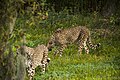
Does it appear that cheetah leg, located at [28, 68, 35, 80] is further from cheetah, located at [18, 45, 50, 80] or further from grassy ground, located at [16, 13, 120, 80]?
grassy ground, located at [16, 13, 120, 80]

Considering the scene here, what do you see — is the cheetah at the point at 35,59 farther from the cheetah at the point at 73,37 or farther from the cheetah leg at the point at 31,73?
the cheetah at the point at 73,37

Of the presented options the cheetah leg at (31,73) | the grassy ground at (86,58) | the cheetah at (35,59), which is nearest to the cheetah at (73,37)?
the grassy ground at (86,58)

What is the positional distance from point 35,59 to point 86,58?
283 centimetres

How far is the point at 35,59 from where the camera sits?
14469 mm

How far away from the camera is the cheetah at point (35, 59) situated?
13.8 meters

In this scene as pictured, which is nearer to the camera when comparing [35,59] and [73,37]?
[35,59]

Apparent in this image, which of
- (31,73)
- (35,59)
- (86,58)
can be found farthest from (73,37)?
(31,73)

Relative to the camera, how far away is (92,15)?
85.8 feet

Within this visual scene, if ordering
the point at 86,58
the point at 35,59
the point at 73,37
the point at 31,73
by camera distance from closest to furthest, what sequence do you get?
the point at 31,73
the point at 35,59
the point at 86,58
the point at 73,37

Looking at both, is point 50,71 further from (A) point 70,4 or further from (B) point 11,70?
(A) point 70,4

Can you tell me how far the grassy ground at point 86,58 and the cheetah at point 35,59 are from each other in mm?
279

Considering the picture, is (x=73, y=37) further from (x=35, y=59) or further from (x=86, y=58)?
(x=35, y=59)

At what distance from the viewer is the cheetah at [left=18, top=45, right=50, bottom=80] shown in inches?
545

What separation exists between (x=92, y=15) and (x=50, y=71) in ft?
37.9
